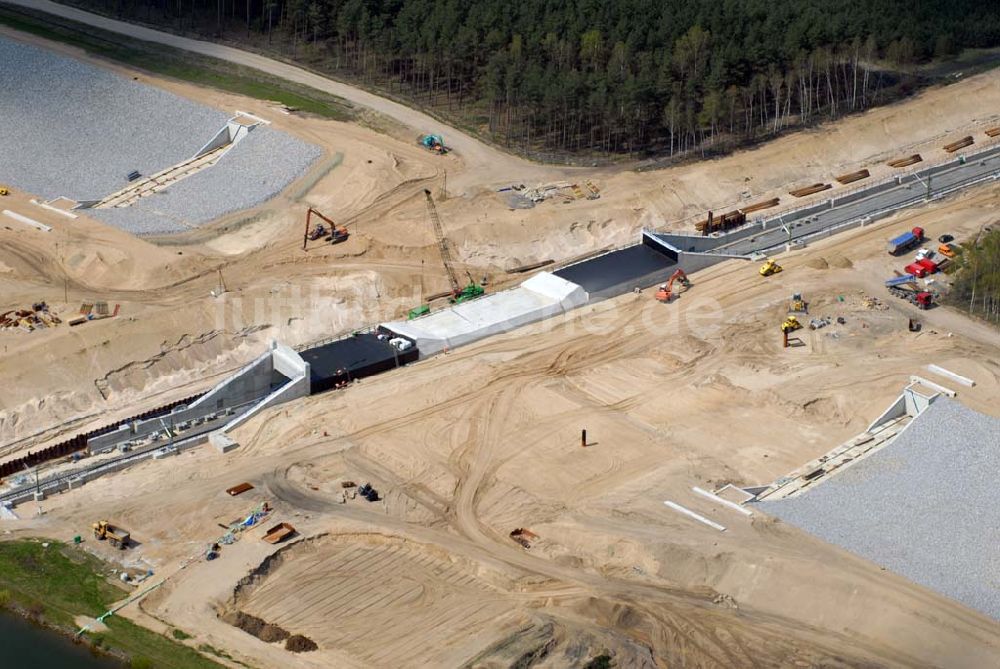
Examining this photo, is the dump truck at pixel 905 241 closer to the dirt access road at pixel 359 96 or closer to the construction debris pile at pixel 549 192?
the construction debris pile at pixel 549 192

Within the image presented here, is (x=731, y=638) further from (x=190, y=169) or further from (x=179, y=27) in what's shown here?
(x=179, y=27)

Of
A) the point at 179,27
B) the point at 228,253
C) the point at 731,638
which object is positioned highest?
the point at 179,27

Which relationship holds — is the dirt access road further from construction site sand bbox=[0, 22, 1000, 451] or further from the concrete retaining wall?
the concrete retaining wall

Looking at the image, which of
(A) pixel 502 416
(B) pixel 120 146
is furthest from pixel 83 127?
(A) pixel 502 416

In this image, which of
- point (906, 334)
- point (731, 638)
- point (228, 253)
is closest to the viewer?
point (731, 638)

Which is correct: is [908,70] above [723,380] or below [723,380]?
above

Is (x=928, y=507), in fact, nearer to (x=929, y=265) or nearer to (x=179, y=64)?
(x=929, y=265)

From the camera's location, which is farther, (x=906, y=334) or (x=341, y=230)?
(x=341, y=230)

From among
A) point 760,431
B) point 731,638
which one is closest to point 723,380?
point 760,431
